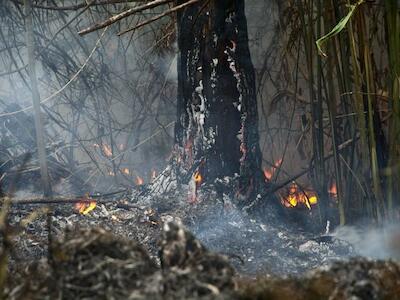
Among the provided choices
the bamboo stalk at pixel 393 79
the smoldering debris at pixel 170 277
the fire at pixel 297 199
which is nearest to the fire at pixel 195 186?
the fire at pixel 297 199

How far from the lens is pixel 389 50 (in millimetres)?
2824

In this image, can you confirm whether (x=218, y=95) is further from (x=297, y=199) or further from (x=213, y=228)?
(x=297, y=199)

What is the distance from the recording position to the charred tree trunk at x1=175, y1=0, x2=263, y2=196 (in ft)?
12.2

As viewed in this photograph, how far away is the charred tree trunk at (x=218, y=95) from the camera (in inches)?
146

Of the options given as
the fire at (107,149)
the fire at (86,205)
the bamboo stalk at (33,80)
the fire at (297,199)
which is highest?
the bamboo stalk at (33,80)

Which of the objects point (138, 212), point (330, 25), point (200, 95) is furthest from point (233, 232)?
point (330, 25)

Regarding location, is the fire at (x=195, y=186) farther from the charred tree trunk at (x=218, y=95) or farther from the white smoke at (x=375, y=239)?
the white smoke at (x=375, y=239)

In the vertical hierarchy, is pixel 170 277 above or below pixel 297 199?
above

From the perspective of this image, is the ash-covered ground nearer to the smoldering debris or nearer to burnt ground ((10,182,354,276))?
burnt ground ((10,182,354,276))

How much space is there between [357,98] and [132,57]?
4.29 meters

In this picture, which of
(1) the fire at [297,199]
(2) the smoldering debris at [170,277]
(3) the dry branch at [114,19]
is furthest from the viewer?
(1) the fire at [297,199]

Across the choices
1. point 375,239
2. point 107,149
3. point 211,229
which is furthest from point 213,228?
point 107,149

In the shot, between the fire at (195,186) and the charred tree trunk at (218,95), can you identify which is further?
the fire at (195,186)

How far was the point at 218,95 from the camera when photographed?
378 centimetres
